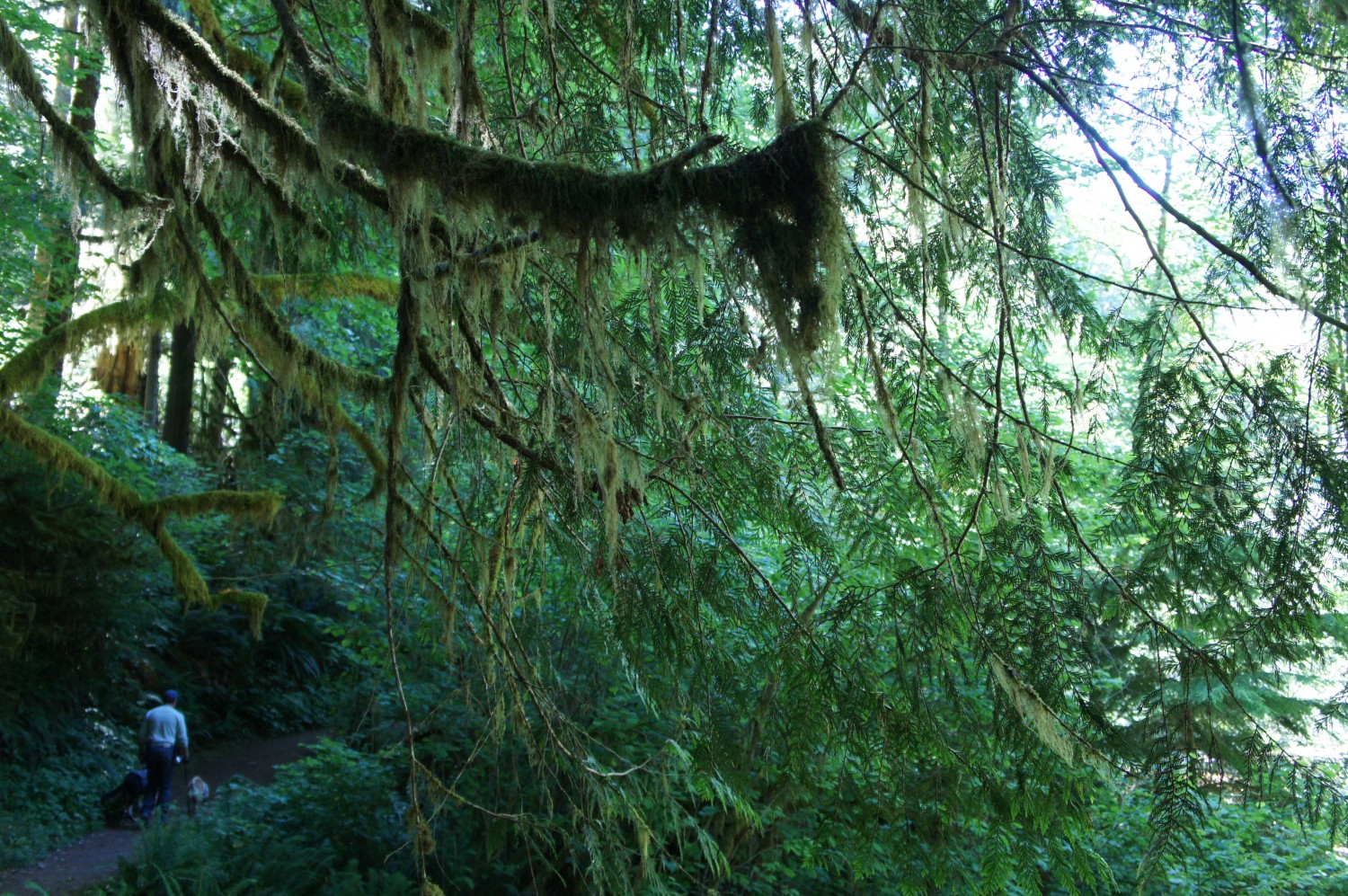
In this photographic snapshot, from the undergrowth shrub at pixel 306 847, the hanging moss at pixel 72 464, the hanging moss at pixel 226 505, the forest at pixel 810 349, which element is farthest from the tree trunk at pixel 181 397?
the forest at pixel 810 349

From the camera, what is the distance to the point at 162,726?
30.7 feet

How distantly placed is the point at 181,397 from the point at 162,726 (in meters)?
5.84

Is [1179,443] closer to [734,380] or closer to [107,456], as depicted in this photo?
[734,380]

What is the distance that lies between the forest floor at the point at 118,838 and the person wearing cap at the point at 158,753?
255mm

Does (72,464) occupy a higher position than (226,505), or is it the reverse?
(72,464)

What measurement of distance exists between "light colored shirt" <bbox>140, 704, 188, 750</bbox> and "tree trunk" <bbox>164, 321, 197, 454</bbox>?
5027 mm

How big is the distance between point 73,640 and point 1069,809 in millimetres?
10298

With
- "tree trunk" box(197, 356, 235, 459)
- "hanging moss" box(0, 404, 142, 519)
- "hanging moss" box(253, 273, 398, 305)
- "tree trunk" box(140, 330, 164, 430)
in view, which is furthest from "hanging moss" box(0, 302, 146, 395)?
"tree trunk" box(197, 356, 235, 459)

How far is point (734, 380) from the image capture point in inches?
155

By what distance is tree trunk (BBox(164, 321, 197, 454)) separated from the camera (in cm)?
1373

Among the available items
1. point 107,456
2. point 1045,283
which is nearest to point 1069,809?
point 1045,283

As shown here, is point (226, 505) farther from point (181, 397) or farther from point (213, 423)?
point (213, 423)

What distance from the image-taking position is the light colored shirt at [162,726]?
9.34 metres

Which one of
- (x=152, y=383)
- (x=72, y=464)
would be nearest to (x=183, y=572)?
(x=72, y=464)
